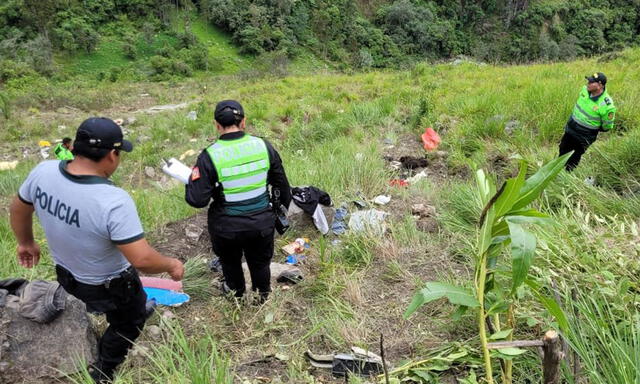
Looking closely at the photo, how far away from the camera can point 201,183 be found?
271cm

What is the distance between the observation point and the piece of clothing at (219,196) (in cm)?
271

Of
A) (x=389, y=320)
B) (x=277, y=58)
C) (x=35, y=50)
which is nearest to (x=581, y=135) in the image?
(x=389, y=320)

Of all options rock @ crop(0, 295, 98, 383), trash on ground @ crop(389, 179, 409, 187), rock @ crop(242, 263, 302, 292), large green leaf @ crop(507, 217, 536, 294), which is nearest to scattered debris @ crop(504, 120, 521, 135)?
trash on ground @ crop(389, 179, 409, 187)

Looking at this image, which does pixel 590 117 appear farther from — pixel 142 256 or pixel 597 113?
pixel 142 256

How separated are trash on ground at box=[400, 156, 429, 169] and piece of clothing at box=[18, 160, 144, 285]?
14.1ft

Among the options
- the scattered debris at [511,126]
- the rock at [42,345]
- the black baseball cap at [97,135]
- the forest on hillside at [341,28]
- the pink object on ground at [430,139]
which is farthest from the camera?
the forest on hillside at [341,28]

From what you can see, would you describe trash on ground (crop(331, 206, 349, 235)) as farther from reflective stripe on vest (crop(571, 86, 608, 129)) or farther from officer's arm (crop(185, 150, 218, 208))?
reflective stripe on vest (crop(571, 86, 608, 129))

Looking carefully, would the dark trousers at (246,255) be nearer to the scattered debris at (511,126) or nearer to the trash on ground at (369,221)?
the trash on ground at (369,221)

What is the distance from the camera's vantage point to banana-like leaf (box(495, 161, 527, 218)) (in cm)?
111

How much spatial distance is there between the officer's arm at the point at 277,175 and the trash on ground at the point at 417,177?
2.39m

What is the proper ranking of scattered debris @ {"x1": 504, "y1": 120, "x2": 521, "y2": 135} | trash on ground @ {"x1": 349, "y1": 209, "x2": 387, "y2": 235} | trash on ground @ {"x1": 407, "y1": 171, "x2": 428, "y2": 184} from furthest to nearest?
scattered debris @ {"x1": 504, "y1": 120, "x2": 521, "y2": 135}
trash on ground @ {"x1": 407, "y1": 171, "x2": 428, "y2": 184}
trash on ground @ {"x1": 349, "y1": 209, "x2": 387, "y2": 235}

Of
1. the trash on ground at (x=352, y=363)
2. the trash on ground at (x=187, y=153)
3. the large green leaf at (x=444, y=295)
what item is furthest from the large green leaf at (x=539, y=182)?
the trash on ground at (x=187, y=153)

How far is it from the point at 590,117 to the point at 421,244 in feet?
8.57

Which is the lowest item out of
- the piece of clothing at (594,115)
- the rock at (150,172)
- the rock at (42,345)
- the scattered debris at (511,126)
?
the rock at (150,172)
